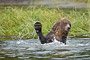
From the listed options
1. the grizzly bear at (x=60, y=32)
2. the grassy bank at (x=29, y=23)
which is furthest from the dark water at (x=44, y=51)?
the grassy bank at (x=29, y=23)

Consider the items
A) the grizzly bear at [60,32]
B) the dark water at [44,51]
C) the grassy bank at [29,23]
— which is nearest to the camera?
the dark water at [44,51]

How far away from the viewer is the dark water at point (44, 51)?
23.4ft

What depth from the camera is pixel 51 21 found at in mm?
12766

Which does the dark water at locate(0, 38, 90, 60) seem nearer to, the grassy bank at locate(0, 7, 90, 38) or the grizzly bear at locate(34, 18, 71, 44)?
the grizzly bear at locate(34, 18, 71, 44)

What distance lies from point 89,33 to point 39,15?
6.63 ft

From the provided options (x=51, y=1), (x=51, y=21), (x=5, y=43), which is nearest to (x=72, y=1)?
(x=51, y=1)

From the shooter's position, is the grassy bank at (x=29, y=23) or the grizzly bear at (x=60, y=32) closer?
the grizzly bear at (x=60, y=32)

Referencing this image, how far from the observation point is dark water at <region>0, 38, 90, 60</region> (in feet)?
23.4

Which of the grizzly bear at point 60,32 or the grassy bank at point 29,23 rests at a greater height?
the grizzly bear at point 60,32

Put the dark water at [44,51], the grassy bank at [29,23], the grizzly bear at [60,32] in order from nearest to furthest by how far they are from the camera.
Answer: the dark water at [44,51] < the grizzly bear at [60,32] < the grassy bank at [29,23]

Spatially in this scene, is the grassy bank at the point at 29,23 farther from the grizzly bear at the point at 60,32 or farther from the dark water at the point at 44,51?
the grizzly bear at the point at 60,32

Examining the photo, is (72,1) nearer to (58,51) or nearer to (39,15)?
(39,15)

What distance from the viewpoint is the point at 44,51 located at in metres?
7.92

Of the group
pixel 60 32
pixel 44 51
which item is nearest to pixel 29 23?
pixel 60 32
